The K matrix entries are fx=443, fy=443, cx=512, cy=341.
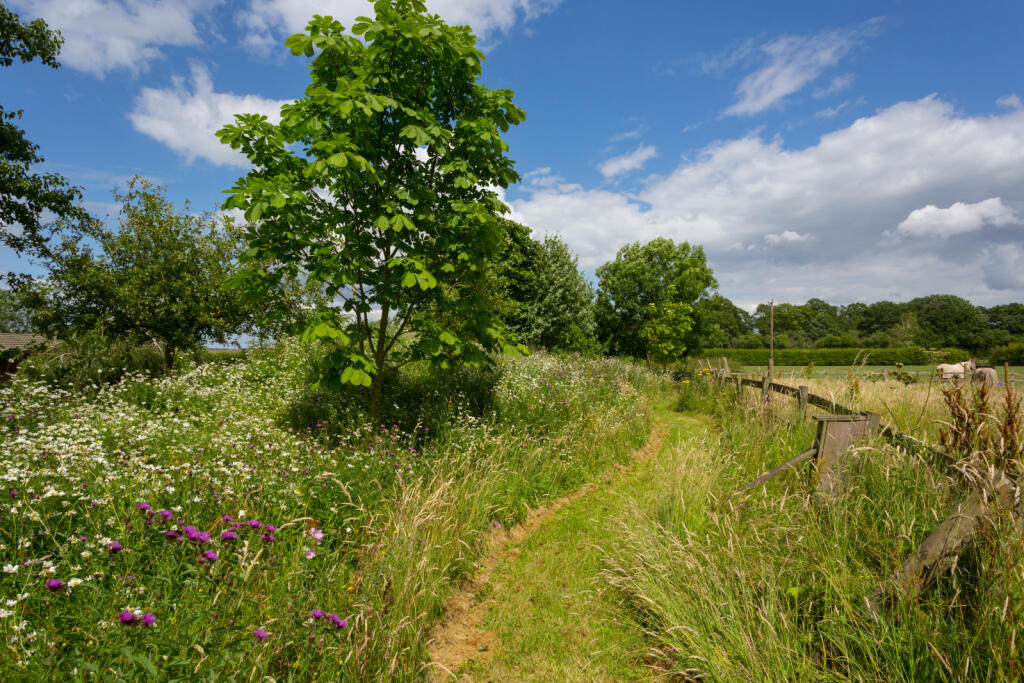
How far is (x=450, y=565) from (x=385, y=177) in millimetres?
4565

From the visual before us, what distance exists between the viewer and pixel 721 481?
493cm

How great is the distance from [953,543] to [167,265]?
45.7 ft

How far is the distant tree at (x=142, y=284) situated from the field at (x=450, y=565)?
4.98 m

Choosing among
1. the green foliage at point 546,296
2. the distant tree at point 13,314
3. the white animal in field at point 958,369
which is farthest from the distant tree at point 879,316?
the distant tree at point 13,314

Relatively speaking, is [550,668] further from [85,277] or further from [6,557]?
[85,277]

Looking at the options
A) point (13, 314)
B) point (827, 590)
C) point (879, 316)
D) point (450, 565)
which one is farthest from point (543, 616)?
point (879, 316)

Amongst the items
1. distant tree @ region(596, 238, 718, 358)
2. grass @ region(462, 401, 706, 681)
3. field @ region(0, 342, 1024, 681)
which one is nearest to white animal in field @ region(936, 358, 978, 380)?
field @ region(0, 342, 1024, 681)

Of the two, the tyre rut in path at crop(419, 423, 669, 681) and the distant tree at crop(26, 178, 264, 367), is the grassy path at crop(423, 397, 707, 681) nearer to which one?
the tyre rut in path at crop(419, 423, 669, 681)

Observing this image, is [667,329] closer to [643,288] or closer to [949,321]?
[643,288]

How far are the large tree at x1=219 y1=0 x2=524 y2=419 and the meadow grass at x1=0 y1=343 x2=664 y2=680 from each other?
116 centimetres

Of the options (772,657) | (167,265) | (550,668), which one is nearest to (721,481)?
(772,657)

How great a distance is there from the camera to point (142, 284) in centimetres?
1048

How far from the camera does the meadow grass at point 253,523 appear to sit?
7.20 ft

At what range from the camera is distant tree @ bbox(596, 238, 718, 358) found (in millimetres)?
27281
